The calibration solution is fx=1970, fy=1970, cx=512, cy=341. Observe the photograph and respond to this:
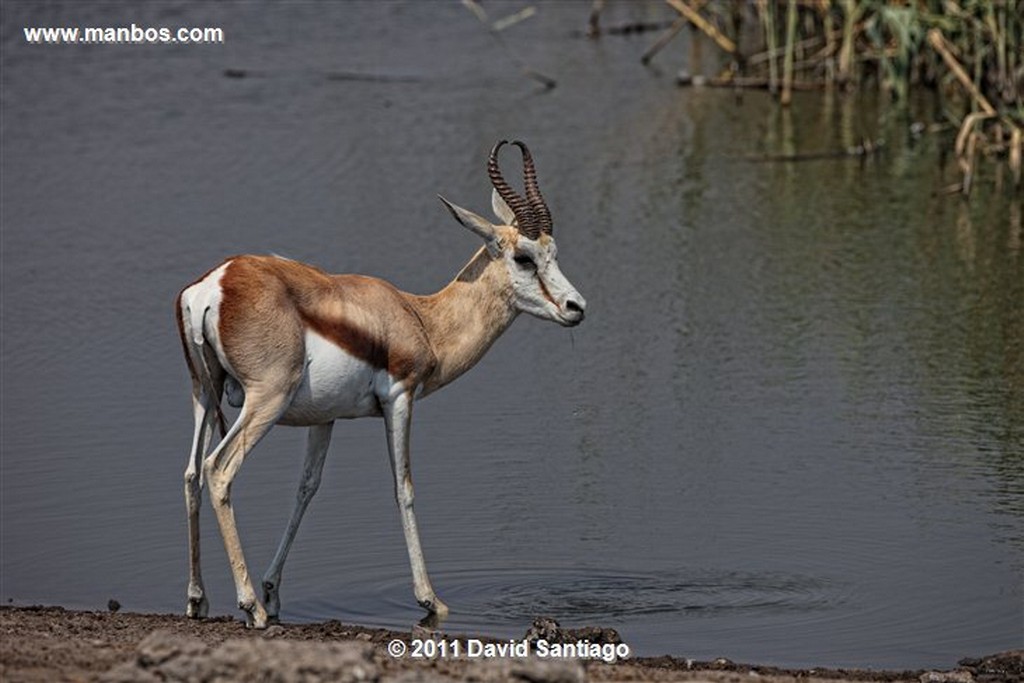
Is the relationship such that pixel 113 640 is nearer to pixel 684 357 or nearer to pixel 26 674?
pixel 26 674

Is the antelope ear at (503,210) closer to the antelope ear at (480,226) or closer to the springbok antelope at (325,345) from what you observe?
the springbok antelope at (325,345)

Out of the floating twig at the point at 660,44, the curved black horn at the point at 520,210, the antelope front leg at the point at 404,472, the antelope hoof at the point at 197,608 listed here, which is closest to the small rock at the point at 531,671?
the antelope front leg at the point at 404,472

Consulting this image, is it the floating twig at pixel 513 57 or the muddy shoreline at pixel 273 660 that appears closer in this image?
the muddy shoreline at pixel 273 660

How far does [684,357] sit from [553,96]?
26.7 ft

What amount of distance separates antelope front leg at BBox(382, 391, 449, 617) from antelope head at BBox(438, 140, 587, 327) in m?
0.72

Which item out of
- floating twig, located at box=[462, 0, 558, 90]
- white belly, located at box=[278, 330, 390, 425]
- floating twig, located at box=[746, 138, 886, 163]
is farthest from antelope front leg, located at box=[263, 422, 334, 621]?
floating twig, located at box=[462, 0, 558, 90]

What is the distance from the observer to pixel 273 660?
5.39m

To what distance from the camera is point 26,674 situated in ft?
19.1

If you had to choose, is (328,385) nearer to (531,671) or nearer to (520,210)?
(520,210)

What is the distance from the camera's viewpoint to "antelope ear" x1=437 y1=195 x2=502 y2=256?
795cm

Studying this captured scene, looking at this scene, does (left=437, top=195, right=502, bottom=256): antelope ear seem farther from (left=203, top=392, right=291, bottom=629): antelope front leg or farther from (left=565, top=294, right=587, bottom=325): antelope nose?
(left=203, top=392, right=291, bottom=629): antelope front leg

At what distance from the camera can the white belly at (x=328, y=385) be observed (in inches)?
297

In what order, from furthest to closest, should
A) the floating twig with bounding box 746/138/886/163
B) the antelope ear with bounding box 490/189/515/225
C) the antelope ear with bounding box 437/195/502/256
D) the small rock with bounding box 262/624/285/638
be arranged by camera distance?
the floating twig with bounding box 746/138/886/163, the antelope ear with bounding box 490/189/515/225, the antelope ear with bounding box 437/195/502/256, the small rock with bounding box 262/624/285/638

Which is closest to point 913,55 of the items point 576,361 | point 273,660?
point 576,361
